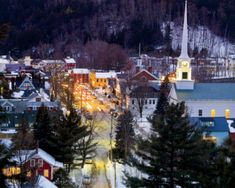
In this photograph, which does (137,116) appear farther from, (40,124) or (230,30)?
(230,30)

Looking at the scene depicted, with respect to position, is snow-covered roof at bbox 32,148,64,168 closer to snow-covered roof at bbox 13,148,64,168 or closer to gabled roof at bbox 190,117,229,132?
snow-covered roof at bbox 13,148,64,168

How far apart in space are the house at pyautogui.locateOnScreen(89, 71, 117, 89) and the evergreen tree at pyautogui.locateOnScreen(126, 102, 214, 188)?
46318 millimetres

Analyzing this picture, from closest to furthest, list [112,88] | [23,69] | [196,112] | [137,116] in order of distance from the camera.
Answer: [196,112] < [137,116] < [112,88] < [23,69]

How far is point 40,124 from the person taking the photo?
24.5 m

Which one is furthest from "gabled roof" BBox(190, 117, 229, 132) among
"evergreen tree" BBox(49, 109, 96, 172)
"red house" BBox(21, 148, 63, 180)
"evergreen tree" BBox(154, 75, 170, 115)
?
"red house" BBox(21, 148, 63, 180)

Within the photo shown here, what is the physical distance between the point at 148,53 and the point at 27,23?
31.2 meters

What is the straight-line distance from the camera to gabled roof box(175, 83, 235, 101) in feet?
123

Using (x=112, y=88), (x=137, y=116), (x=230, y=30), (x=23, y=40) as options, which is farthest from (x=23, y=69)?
(x=230, y=30)

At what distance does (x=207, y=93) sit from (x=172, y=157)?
2599 centimetres

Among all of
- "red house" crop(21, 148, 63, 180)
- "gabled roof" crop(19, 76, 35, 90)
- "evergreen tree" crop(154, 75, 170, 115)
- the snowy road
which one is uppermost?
"gabled roof" crop(19, 76, 35, 90)

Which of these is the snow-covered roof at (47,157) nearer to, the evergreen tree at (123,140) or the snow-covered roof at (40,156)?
the snow-covered roof at (40,156)

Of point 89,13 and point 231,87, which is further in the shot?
point 89,13

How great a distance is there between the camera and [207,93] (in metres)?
37.8

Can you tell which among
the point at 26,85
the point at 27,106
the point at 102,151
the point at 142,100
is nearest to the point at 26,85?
the point at 26,85
